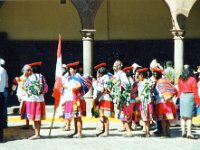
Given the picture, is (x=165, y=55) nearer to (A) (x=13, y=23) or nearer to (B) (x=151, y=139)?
(A) (x=13, y=23)

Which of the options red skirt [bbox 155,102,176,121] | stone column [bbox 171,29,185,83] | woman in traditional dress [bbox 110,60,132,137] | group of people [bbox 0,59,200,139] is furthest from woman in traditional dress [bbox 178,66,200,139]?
stone column [bbox 171,29,185,83]

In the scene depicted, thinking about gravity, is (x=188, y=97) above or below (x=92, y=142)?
above

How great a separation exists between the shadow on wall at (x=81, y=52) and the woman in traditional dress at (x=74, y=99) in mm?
9085

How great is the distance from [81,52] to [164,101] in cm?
955

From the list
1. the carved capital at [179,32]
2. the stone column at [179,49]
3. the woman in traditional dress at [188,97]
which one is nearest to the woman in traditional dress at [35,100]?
the woman in traditional dress at [188,97]

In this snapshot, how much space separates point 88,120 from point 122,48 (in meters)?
6.04

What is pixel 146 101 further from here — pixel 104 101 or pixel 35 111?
pixel 35 111

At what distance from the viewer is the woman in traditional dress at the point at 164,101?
43.2ft

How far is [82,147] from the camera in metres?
11.6

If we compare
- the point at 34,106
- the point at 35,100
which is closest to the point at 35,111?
the point at 34,106

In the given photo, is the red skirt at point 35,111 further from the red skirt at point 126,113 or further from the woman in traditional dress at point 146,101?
the woman in traditional dress at point 146,101

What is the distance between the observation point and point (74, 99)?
13.0 m

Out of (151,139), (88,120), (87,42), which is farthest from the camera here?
(87,42)

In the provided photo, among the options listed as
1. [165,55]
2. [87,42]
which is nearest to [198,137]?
[87,42]
